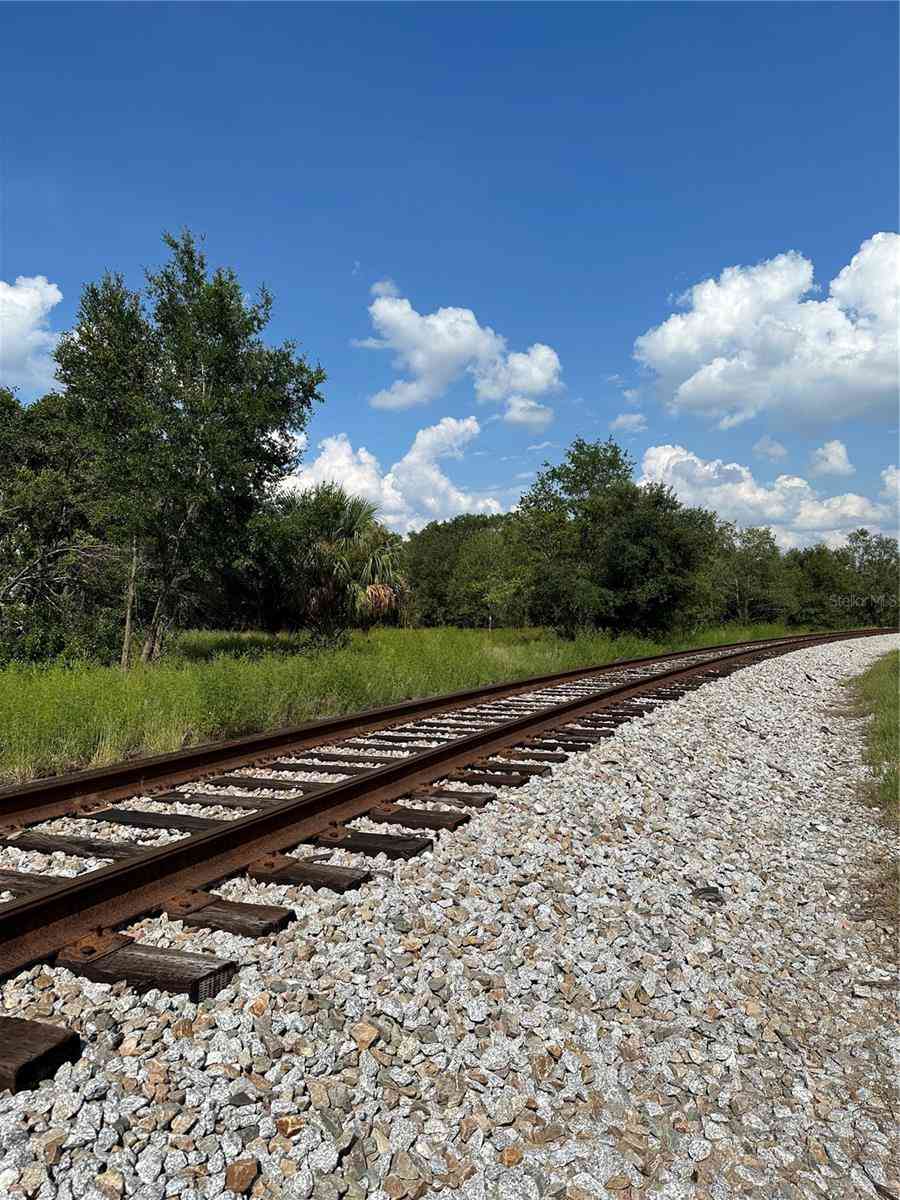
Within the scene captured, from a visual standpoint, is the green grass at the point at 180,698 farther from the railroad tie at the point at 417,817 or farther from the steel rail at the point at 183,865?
the railroad tie at the point at 417,817

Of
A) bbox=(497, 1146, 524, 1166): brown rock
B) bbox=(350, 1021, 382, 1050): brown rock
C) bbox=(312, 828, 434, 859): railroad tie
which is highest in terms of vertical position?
bbox=(312, 828, 434, 859): railroad tie

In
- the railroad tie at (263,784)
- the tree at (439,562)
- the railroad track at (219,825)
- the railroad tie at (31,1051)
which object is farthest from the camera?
the tree at (439,562)

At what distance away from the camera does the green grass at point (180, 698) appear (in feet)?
22.4

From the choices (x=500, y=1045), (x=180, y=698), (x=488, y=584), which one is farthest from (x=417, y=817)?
(x=488, y=584)

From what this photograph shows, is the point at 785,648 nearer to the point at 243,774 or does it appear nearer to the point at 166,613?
the point at 166,613

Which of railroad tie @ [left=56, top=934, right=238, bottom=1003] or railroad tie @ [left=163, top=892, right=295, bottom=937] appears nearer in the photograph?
railroad tie @ [left=56, top=934, right=238, bottom=1003]

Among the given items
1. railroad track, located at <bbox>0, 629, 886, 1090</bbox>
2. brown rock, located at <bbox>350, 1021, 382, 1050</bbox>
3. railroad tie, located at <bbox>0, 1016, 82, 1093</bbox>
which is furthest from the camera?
railroad track, located at <bbox>0, 629, 886, 1090</bbox>

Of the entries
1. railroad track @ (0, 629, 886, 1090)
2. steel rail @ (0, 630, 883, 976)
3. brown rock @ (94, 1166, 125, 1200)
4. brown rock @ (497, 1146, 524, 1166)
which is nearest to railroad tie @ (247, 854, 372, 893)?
railroad track @ (0, 629, 886, 1090)

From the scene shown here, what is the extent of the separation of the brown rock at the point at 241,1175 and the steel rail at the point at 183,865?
4.36 feet

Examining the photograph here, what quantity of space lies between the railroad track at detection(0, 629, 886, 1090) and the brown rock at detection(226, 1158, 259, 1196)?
0.70 meters

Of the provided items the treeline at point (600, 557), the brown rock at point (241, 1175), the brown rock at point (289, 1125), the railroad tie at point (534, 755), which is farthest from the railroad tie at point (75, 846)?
the treeline at point (600, 557)

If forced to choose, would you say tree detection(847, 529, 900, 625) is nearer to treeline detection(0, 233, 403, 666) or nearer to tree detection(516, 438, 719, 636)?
tree detection(516, 438, 719, 636)

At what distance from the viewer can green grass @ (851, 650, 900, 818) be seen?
657 cm

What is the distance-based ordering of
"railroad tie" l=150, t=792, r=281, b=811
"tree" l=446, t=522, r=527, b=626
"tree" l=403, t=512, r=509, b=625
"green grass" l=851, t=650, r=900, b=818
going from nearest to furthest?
"railroad tie" l=150, t=792, r=281, b=811, "green grass" l=851, t=650, r=900, b=818, "tree" l=446, t=522, r=527, b=626, "tree" l=403, t=512, r=509, b=625
